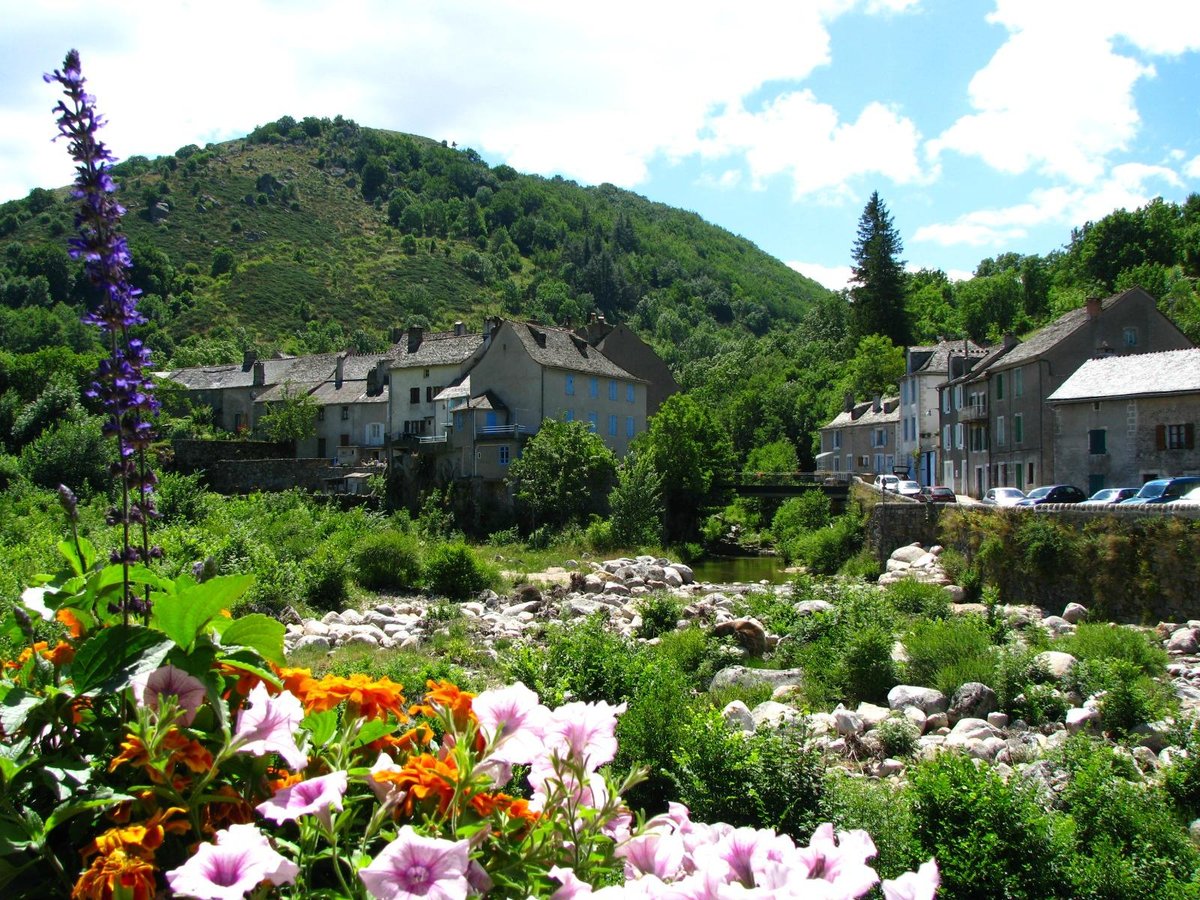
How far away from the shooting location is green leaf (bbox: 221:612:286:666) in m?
2.85

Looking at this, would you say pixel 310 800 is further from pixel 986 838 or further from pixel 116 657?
pixel 986 838

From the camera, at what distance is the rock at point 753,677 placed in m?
18.6

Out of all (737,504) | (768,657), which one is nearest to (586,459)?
(737,504)

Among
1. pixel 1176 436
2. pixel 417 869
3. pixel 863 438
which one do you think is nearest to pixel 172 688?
pixel 417 869

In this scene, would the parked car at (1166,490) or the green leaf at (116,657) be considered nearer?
the green leaf at (116,657)

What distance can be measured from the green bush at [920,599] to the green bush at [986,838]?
57.0 feet

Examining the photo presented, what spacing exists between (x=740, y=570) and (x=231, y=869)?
44682mm

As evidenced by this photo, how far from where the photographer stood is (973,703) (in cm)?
1650

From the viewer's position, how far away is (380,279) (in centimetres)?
14175

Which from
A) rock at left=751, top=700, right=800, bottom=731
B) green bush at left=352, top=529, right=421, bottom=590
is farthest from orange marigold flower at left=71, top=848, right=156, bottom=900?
green bush at left=352, top=529, right=421, bottom=590

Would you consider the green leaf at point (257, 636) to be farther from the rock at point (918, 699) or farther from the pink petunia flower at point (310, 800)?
the rock at point (918, 699)

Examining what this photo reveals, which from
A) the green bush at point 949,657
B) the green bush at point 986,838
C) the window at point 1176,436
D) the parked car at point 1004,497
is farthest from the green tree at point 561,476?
the green bush at point 986,838

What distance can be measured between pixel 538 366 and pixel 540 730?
171 feet

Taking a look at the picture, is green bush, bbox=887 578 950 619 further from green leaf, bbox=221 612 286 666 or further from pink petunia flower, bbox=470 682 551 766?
green leaf, bbox=221 612 286 666
